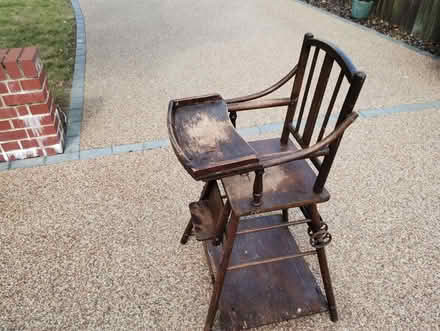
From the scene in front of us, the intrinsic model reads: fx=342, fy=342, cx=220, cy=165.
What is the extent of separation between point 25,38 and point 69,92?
2.03 m

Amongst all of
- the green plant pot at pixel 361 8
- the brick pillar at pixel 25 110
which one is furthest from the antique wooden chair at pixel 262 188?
the green plant pot at pixel 361 8

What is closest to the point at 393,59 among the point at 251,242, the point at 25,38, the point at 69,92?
the point at 251,242

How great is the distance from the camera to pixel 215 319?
1821mm

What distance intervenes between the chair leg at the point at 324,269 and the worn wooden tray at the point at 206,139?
0.56 meters

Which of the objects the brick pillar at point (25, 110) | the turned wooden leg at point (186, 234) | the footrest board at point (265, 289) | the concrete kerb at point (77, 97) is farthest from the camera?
the concrete kerb at point (77, 97)

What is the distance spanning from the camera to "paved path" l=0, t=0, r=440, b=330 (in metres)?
1.88

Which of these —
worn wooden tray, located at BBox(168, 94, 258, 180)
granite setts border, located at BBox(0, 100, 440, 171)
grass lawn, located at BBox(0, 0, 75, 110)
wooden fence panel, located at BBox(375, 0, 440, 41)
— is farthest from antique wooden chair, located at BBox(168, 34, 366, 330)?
wooden fence panel, located at BBox(375, 0, 440, 41)

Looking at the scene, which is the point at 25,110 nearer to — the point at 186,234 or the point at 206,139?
the point at 186,234

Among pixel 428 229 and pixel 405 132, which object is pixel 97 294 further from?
pixel 405 132

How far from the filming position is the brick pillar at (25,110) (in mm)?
2514

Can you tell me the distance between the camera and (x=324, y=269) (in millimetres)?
1720

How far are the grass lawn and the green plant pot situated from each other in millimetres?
4701

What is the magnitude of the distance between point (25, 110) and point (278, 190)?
7.10 feet

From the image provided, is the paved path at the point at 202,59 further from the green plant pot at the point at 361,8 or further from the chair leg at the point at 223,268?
the chair leg at the point at 223,268
